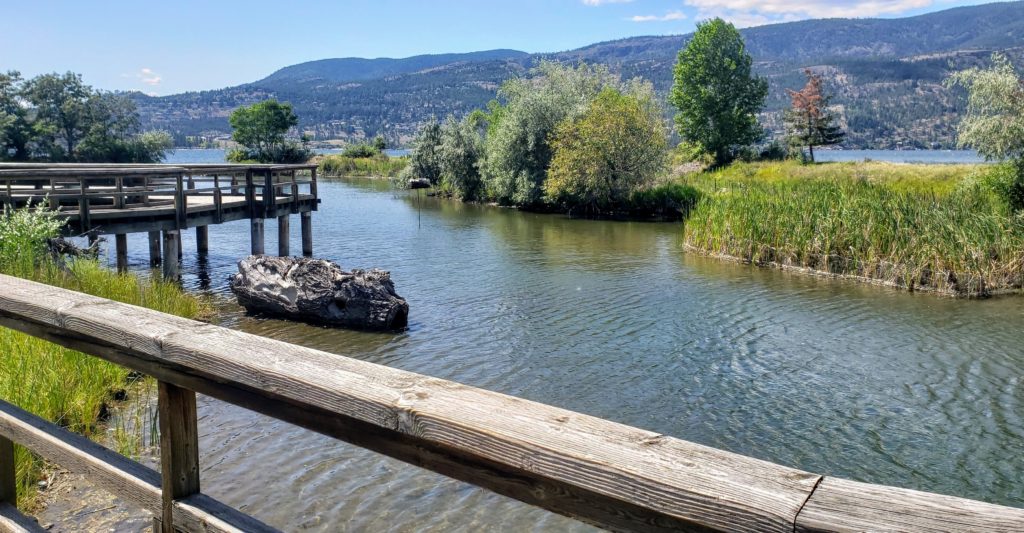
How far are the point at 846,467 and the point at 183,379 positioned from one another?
7.85 metres

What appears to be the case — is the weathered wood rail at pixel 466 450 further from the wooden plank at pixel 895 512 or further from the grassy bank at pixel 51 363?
the grassy bank at pixel 51 363

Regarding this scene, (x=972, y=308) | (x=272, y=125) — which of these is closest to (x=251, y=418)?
(x=972, y=308)

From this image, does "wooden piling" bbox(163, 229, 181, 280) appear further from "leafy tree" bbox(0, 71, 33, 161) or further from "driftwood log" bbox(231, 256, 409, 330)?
"leafy tree" bbox(0, 71, 33, 161)

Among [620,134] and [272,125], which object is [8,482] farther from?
[272,125]

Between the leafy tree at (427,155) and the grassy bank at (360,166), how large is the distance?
18082 mm

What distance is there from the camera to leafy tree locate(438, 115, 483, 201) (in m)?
47.3

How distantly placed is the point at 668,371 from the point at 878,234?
429 inches

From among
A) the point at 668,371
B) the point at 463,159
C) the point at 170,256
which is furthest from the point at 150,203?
the point at 463,159

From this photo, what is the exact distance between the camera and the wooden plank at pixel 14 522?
325 cm

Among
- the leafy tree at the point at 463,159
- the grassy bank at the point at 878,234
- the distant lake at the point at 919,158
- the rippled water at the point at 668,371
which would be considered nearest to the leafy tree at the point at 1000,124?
the grassy bank at the point at 878,234

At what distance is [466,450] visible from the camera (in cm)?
175

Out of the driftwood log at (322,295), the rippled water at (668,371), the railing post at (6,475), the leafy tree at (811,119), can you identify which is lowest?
the rippled water at (668,371)

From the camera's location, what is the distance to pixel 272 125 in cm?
Answer: 9512

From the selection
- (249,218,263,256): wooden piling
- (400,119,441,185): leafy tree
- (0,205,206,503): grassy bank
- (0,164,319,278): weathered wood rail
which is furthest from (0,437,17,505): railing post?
(400,119,441,185): leafy tree
